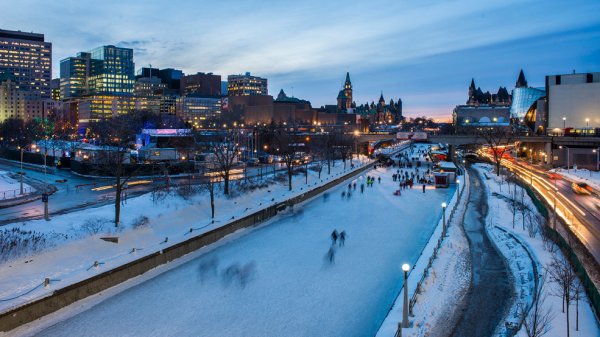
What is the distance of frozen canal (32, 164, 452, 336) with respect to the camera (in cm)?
1569

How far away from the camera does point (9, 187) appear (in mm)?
42312

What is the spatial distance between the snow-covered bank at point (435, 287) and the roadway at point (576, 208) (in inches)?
225

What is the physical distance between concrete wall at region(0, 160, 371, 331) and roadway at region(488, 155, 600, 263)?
18.0 m

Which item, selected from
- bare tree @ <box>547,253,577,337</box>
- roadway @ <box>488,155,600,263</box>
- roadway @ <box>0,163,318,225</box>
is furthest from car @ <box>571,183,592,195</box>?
roadway @ <box>0,163,318,225</box>

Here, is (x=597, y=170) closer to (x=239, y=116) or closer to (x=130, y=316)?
(x=130, y=316)

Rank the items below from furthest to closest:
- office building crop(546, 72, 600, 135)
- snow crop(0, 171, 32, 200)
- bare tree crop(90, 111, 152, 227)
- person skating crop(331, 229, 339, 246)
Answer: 1. office building crop(546, 72, 600, 135)
2. snow crop(0, 171, 32, 200)
3. bare tree crop(90, 111, 152, 227)
4. person skating crop(331, 229, 339, 246)

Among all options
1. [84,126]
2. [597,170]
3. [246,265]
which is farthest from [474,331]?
[84,126]

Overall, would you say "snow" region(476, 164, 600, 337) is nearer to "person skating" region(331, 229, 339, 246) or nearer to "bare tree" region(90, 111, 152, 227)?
"person skating" region(331, 229, 339, 246)

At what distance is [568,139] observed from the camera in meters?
70.4

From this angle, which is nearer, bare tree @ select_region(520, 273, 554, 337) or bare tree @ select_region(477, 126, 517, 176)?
bare tree @ select_region(520, 273, 554, 337)

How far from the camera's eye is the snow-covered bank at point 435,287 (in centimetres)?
1510

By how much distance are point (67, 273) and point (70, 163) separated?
1789 inches

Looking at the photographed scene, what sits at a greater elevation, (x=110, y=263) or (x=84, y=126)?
(x=84, y=126)

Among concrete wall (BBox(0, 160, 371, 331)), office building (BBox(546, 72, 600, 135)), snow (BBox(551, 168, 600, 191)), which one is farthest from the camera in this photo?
office building (BBox(546, 72, 600, 135))
